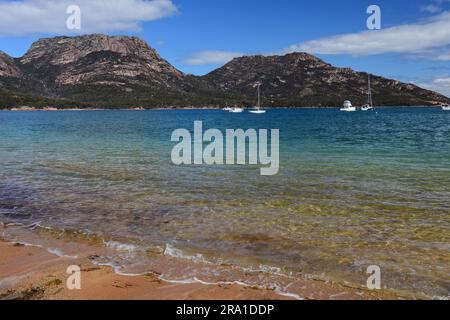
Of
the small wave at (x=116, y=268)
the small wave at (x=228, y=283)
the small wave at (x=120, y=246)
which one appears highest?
the small wave at (x=120, y=246)

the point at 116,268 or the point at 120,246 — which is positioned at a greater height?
the point at 120,246

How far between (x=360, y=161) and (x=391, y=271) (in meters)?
18.9

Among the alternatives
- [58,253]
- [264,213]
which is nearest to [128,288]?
[58,253]

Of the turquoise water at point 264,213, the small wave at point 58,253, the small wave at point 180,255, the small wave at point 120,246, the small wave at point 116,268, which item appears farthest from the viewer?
the small wave at point 120,246

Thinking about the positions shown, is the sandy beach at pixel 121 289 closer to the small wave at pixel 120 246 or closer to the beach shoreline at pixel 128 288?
the beach shoreline at pixel 128 288

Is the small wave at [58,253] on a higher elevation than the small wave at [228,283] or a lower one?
higher

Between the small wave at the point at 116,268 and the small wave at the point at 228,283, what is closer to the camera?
the small wave at the point at 228,283

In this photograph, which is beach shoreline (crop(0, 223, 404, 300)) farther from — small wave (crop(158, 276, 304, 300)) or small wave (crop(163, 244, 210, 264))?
small wave (crop(163, 244, 210, 264))

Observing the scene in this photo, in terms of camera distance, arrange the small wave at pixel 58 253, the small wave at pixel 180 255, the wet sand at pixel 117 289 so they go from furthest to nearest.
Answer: the small wave at pixel 58 253 < the small wave at pixel 180 255 < the wet sand at pixel 117 289

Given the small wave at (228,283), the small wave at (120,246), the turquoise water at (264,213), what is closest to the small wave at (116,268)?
the turquoise water at (264,213)

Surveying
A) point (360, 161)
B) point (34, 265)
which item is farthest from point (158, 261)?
point (360, 161)

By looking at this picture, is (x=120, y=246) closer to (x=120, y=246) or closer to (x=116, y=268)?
(x=120, y=246)

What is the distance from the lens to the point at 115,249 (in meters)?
10.6
